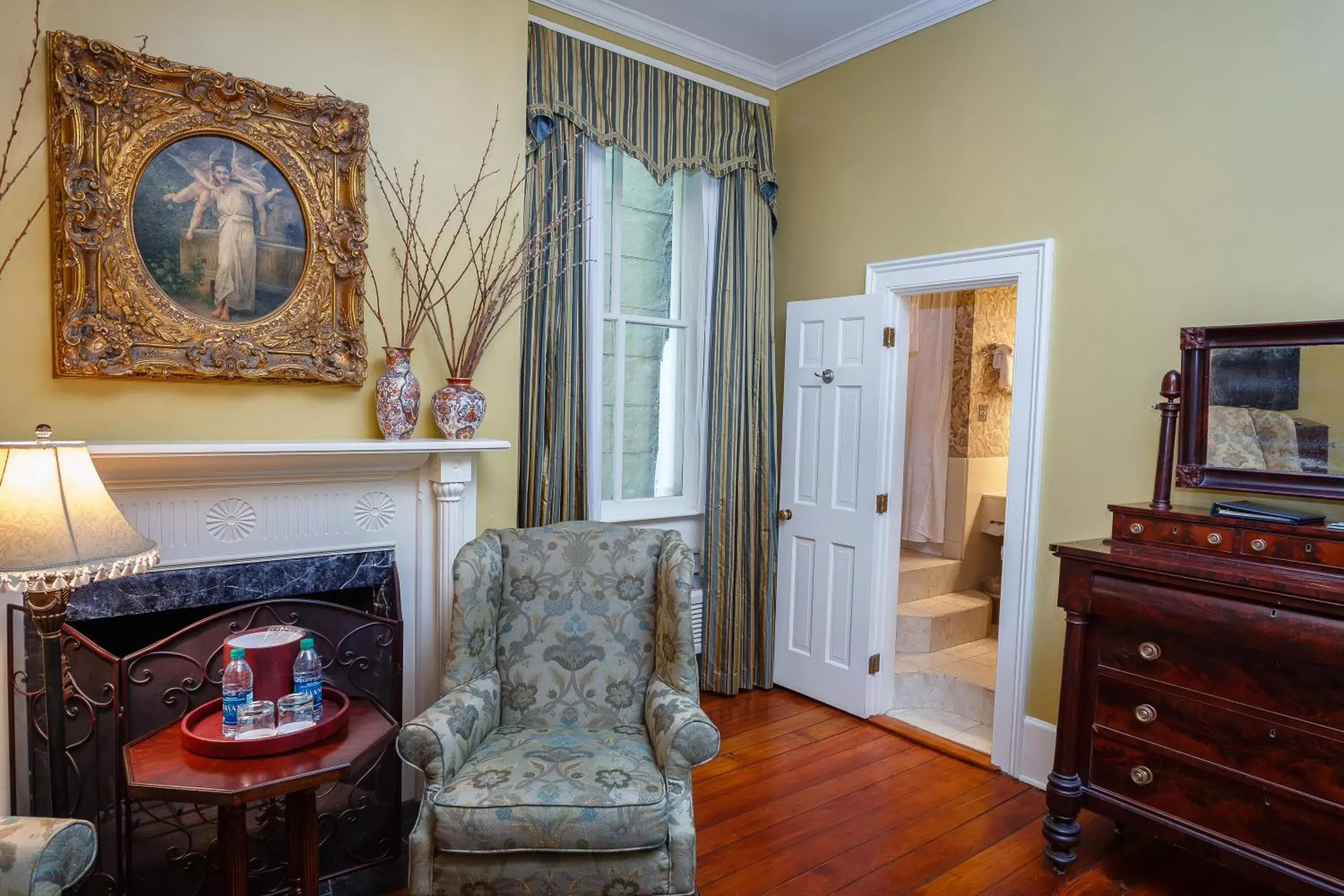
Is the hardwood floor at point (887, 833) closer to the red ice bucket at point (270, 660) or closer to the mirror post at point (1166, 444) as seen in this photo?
the mirror post at point (1166, 444)

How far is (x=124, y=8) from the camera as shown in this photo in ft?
7.12

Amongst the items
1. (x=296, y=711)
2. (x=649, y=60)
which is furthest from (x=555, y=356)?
(x=296, y=711)

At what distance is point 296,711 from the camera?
6.11 feet

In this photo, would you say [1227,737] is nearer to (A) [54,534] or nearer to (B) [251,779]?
(B) [251,779]

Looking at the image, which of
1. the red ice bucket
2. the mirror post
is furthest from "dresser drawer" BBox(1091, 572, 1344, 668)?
the red ice bucket

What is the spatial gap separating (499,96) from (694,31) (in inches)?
49.8

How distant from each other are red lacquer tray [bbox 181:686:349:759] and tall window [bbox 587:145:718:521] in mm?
1806

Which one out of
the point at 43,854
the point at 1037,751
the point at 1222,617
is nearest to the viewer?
the point at 43,854

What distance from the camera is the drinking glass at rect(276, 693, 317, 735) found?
1844 mm

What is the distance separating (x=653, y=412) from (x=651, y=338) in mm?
355

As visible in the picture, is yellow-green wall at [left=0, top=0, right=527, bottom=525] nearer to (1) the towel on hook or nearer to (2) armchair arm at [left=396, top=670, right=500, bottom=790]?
(2) armchair arm at [left=396, top=670, right=500, bottom=790]

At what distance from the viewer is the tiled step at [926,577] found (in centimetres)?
451

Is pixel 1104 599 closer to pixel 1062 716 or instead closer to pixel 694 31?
pixel 1062 716

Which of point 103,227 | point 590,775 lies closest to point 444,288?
point 103,227
